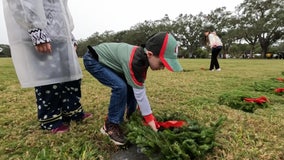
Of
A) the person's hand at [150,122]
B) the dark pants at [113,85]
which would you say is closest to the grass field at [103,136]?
the dark pants at [113,85]

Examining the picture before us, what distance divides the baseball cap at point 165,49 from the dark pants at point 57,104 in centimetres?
98

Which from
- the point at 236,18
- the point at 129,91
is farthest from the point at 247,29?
the point at 129,91

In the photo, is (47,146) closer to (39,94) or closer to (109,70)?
(39,94)

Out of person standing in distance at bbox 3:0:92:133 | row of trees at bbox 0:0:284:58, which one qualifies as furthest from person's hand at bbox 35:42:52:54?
row of trees at bbox 0:0:284:58

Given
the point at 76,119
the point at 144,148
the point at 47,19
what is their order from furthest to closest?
the point at 76,119, the point at 47,19, the point at 144,148

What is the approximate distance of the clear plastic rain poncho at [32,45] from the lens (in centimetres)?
209

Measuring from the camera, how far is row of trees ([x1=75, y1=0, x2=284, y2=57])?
1543 inches

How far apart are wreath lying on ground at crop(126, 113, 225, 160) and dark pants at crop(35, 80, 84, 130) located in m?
0.78

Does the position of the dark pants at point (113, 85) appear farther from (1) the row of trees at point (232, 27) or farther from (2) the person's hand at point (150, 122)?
(1) the row of trees at point (232, 27)

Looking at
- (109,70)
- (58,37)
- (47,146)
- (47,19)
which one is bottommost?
(47,146)

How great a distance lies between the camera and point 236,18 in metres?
43.1

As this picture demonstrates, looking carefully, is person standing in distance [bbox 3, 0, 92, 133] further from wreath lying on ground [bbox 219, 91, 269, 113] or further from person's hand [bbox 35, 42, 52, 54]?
wreath lying on ground [bbox 219, 91, 269, 113]

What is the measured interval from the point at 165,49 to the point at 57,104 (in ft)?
3.80

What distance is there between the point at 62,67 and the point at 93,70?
27cm
